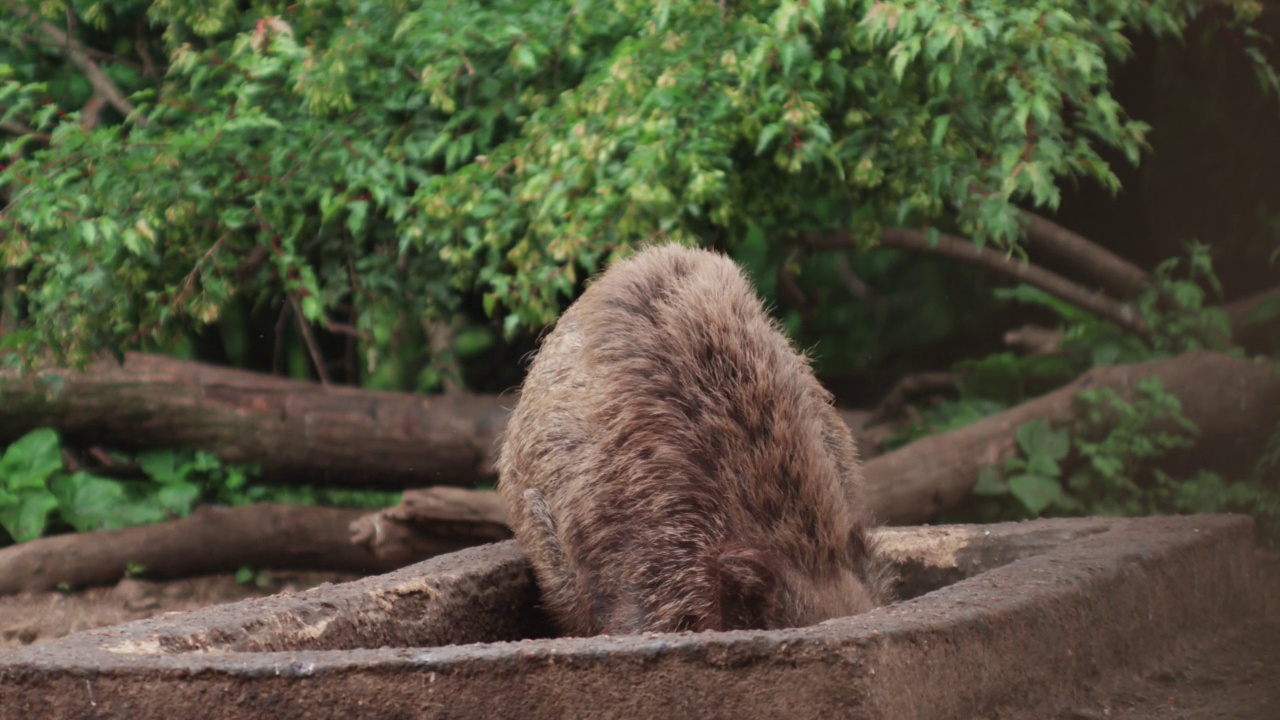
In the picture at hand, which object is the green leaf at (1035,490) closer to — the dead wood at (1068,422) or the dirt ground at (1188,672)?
the dead wood at (1068,422)

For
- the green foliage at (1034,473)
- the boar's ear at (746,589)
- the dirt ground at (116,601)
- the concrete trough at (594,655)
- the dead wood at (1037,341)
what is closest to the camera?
the concrete trough at (594,655)

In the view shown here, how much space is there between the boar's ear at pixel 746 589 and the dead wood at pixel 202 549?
3260 mm

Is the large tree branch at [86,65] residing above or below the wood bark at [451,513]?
above

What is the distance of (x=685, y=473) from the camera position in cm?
305

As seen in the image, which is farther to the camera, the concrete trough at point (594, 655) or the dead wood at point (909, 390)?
the dead wood at point (909, 390)

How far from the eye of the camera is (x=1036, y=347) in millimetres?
7902

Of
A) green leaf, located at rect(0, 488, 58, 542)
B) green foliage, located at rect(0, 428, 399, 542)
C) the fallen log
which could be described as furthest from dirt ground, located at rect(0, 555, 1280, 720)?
the fallen log

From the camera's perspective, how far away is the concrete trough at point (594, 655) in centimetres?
223

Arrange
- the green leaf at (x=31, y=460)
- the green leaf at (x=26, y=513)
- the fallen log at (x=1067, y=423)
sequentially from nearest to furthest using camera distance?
1. the green leaf at (x=26, y=513)
2. the green leaf at (x=31, y=460)
3. the fallen log at (x=1067, y=423)

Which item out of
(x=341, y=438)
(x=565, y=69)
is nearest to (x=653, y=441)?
(x=565, y=69)

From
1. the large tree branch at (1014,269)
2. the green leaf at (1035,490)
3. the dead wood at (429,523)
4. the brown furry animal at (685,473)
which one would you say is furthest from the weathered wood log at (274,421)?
the brown furry animal at (685,473)

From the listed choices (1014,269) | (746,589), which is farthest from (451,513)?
(1014,269)

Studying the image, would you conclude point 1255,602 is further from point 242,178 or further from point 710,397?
point 242,178

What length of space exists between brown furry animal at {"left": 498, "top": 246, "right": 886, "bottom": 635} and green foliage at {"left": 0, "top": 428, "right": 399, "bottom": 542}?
3550 millimetres
